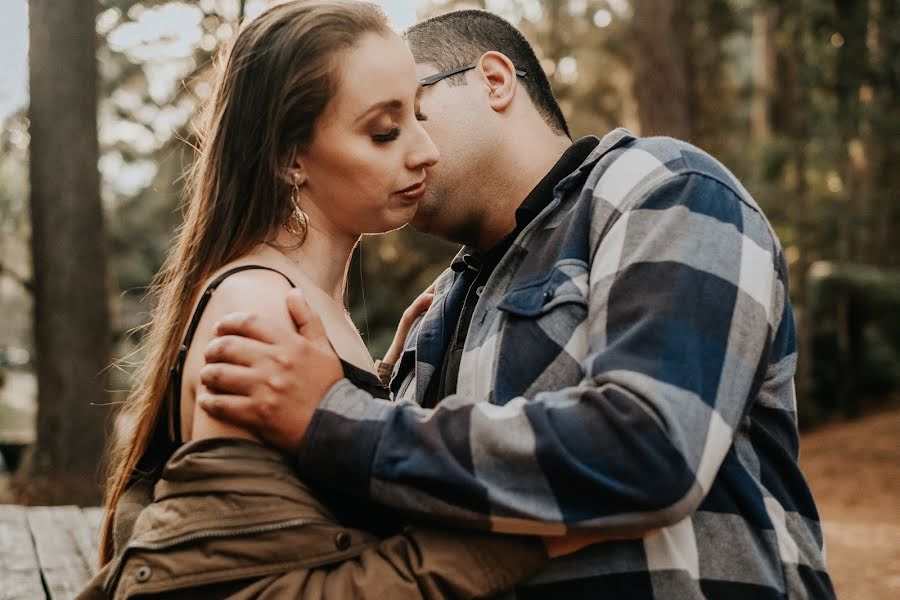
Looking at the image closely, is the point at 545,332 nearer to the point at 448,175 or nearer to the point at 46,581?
the point at 448,175

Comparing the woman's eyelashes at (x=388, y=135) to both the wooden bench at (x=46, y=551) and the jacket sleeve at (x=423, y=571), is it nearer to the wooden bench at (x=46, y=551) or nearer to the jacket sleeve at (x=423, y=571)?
the jacket sleeve at (x=423, y=571)

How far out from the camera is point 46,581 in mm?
3693

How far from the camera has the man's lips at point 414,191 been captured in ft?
7.95

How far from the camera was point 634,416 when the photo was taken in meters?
1.75

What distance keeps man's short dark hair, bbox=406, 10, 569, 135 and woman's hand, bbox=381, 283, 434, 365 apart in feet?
2.33

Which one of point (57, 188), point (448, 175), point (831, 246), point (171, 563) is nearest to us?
point (171, 563)

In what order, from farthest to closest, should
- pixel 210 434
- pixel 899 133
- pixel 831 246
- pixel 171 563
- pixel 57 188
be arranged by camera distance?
pixel 831 246 < pixel 899 133 < pixel 57 188 < pixel 210 434 < pixel 171 563

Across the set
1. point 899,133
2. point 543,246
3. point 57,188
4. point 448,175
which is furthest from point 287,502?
point 899,133

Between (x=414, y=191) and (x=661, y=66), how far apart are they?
29.9 ft

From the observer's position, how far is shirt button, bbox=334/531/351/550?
6.05 feet

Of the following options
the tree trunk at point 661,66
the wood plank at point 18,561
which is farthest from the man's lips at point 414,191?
the tree trunk at point 661,66

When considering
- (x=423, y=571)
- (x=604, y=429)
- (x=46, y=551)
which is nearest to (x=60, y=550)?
(x=46, y=551)

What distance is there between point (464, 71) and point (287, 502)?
1.62 meters

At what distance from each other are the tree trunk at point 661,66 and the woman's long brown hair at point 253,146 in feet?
29.4
